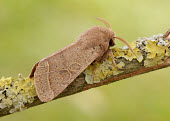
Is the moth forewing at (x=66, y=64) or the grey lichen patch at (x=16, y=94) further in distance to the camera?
the moth forewing at (x=66, y=64)

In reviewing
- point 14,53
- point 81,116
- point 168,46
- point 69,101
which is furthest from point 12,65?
→ point 168,46

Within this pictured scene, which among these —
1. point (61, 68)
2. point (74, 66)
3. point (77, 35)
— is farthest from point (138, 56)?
point (77, 35)

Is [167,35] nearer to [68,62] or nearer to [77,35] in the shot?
[68,62]

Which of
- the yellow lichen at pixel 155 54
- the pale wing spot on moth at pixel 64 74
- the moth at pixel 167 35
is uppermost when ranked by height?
the pale wing spot on moth at pixel 64 74

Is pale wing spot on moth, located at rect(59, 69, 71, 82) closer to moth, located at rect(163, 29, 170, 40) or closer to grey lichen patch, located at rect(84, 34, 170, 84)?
grey lichen patch, located at rect(84, 34, 170, 84)

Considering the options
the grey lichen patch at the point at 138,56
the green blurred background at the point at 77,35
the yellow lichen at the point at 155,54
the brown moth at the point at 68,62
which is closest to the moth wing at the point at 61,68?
the brown moth at the point at 68,62

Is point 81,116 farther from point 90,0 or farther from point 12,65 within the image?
point 90,0

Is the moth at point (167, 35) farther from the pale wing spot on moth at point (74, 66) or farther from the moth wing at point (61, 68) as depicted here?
the pale wing spot on moth at point (74, 66)

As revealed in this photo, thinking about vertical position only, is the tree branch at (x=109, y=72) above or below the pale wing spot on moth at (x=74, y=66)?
below
